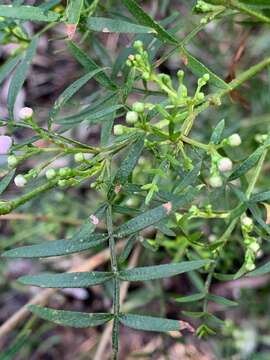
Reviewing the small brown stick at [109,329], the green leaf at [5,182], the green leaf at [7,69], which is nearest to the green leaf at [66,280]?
the green leaf at [5,182]

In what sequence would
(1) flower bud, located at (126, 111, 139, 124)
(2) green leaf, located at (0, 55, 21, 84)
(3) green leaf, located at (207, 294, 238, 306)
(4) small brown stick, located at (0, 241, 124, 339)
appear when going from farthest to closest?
(4) small brown stick, located at (0, 241, 124, 339) → (2) green leaf, located at (0, 55, 21, 84) → (3) green leaf, located at (207, 294, 238, 306) → (1) flower bud, located at (126, 111, 139, 124)

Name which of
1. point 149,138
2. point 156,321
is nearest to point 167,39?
point 149,138

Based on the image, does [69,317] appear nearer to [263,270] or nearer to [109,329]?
[263,270]

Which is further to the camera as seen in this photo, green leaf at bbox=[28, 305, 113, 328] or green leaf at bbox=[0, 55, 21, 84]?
green leaf at bbox=[0, 55, 21, 84]

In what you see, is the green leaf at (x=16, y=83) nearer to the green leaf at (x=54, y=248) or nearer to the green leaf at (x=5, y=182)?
the green leaf at (x=5, y=182)

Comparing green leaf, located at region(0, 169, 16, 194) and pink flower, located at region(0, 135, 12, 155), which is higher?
pink flower, located at region(0, 135, 12, 155)

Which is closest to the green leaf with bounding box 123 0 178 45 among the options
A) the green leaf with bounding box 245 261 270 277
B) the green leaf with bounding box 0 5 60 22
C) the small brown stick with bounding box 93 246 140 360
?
the green leaf with bounding box 0 5 60 22

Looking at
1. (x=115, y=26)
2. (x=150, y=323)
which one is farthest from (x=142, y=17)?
(x=150, y=323)

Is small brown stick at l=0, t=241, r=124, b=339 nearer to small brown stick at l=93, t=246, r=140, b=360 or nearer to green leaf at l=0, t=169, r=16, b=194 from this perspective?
small brown stick at l=93, t=246, r=140, b=360
